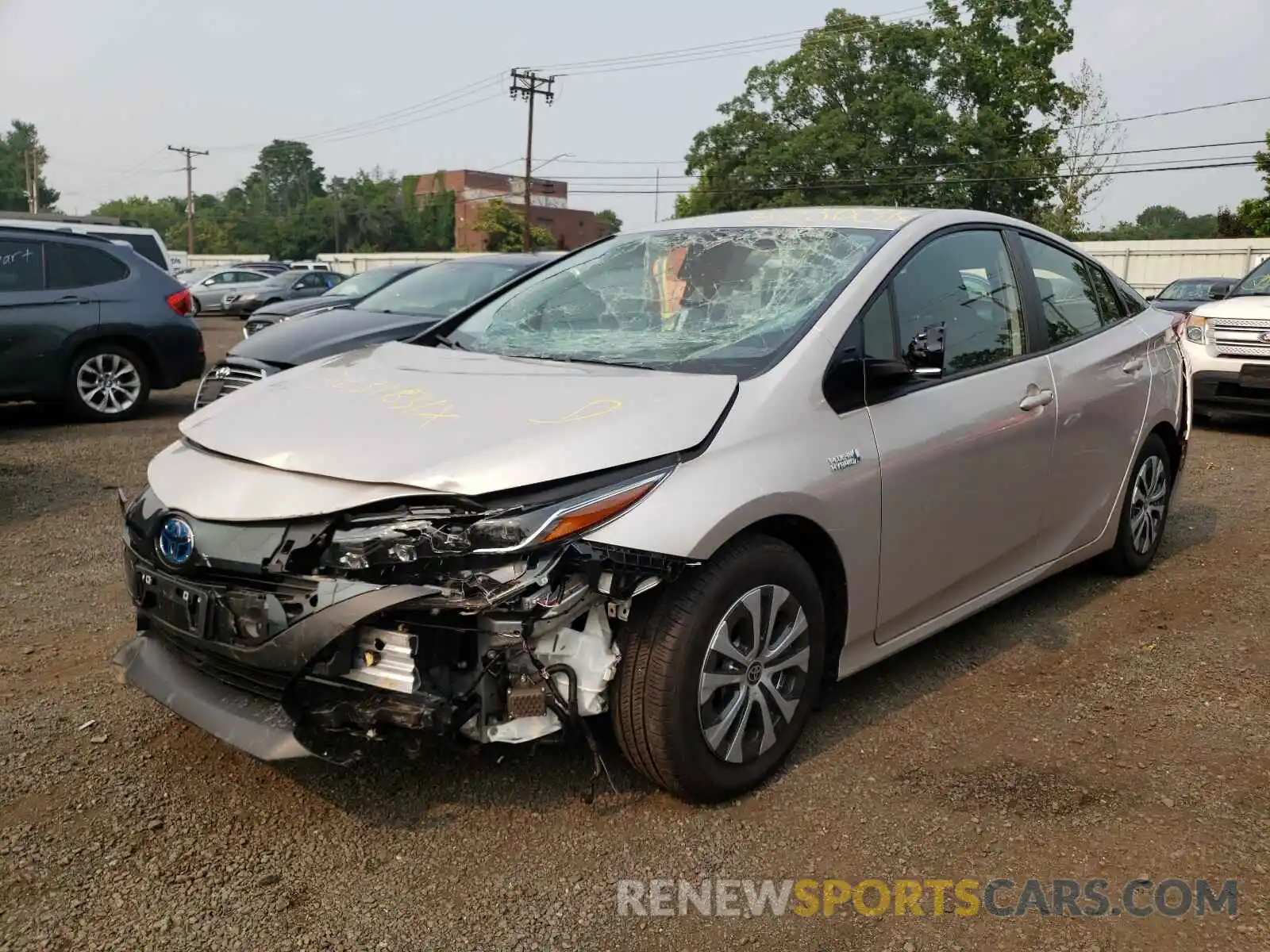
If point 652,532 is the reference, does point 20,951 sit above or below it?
below

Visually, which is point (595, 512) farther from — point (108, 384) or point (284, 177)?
point (284, 177)

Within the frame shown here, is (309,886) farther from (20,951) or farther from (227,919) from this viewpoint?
(20,951)

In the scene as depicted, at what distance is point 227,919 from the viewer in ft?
8.45

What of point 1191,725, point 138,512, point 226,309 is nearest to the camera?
point 138,512

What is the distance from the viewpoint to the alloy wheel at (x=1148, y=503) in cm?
509

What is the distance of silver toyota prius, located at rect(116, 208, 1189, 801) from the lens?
2.69 m

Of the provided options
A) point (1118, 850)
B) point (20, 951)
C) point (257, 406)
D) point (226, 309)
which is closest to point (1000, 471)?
point (1118, 850)

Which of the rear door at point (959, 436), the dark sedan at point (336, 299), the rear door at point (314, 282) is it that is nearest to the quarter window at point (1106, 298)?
the rear door at point (959, 436)

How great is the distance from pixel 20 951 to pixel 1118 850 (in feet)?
8.88

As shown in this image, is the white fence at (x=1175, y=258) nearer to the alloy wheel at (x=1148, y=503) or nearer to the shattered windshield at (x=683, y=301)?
the alloy wheel at (x=1148, y=503)

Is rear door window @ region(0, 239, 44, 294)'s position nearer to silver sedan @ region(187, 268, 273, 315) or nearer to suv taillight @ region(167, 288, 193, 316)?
suv taillight @ region(167, 288, 193, 316)

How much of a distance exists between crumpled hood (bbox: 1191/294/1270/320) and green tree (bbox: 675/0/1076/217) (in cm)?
3858

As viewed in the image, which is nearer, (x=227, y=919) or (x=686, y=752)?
(x=227, y=919)

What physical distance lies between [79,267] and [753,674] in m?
8.43
